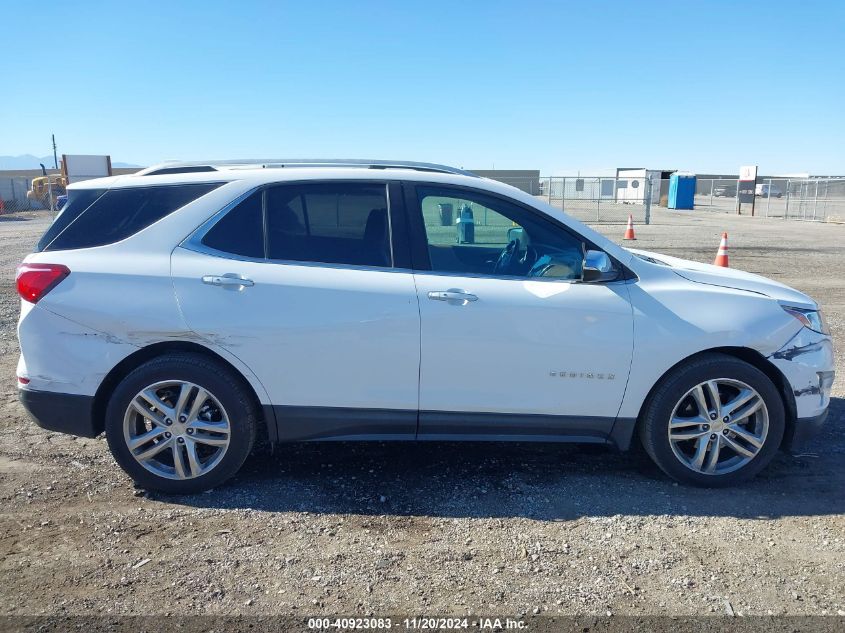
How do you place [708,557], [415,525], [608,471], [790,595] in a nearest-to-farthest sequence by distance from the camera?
[790,595]
[708,557]
[415,525]
[608,471]

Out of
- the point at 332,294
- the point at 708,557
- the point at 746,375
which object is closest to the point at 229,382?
the point at 332,294

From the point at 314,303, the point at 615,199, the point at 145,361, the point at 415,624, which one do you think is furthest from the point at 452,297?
the point at 615,199

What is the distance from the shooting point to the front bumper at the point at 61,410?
12.5 ft

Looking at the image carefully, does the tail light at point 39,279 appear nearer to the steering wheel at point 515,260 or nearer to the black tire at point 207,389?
the black tire at point 207,389

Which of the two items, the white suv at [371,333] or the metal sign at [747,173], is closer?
the white suv at [371,333]

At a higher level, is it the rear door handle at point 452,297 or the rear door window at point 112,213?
the rear door window at point 112,213

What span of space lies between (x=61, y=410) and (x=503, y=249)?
2803 millimetres

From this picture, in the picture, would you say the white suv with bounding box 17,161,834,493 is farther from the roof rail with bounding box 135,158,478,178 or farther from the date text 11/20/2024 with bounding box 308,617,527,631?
the date text 11/20/2024 with bounding box 308,617,527,631

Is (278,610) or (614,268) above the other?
(614,268)

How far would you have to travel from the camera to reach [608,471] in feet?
14.1

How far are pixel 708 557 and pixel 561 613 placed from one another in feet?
3.09

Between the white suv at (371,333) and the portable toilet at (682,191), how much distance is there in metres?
40.4

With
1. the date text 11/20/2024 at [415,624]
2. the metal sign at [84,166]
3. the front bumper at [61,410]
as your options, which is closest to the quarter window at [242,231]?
the front bumper at [61,410]

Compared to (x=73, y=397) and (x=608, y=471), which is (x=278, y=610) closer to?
(x=73, y=397)
